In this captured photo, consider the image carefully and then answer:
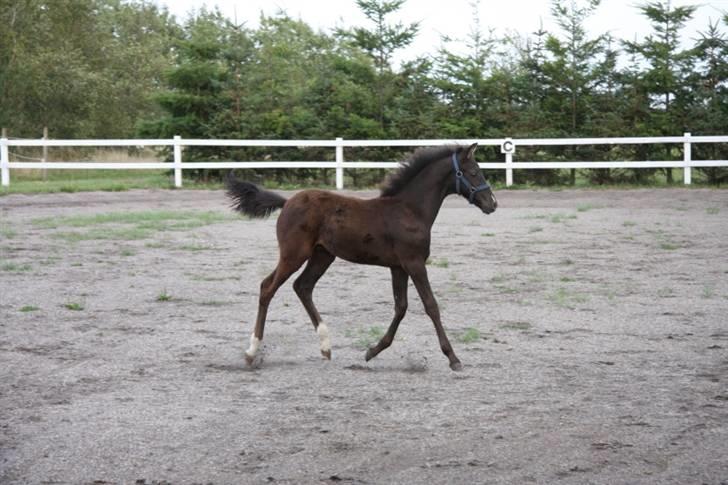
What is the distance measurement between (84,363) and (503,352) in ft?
10.8

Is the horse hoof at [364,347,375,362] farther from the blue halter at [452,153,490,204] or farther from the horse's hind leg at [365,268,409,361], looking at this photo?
the blue halter at [452,153,490,204]

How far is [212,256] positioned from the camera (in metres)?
13.5

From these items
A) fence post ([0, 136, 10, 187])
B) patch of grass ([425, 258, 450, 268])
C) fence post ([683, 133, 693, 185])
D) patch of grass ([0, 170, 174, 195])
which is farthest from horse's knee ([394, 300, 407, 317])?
fence post ([0, 136, 10, 187])

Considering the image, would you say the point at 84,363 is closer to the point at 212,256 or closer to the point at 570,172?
the point at 212,256

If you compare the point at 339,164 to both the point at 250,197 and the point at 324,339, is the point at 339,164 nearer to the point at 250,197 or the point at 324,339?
the point at 250,197

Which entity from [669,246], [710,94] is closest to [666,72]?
[710,94]

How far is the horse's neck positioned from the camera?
25.1 feet

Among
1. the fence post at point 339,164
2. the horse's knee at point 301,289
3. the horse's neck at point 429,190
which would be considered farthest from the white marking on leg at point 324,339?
the fence post at point 339,164

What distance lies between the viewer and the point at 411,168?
782cm

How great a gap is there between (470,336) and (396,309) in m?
0.96

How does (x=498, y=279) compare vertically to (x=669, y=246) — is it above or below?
below

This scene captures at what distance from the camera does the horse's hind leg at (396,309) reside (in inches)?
291

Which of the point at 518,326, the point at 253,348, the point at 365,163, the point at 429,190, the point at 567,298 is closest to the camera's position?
the point at 253,348

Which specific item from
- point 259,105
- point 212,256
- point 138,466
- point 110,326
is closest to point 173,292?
point 110,326
